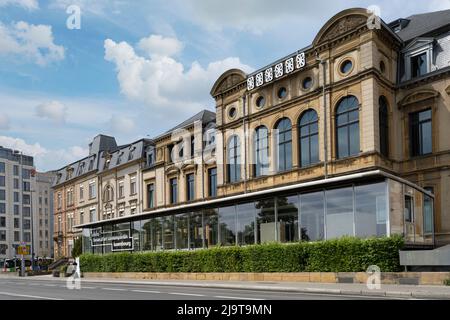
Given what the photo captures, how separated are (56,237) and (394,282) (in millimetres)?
60839

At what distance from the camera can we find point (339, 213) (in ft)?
91.3

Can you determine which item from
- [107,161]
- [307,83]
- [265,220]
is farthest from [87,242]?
Result: [307,83]

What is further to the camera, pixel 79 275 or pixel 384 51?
pixel 79 275

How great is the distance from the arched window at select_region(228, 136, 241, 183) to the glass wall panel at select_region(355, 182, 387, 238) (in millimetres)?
17041

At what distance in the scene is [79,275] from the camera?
150ft

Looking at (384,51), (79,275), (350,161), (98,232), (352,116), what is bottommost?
(79,275)

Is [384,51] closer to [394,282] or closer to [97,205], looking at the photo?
[394,282]

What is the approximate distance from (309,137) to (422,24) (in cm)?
1084

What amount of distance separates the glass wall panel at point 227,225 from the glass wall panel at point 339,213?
7.48m

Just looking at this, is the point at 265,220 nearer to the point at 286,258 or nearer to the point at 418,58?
the point at 286,258

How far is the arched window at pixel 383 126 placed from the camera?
3409cm

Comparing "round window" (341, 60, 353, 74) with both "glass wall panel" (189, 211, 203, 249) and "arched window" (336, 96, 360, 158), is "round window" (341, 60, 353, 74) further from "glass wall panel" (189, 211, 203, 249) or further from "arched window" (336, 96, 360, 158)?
"glass wall panel" (189, 211, 203, 249)

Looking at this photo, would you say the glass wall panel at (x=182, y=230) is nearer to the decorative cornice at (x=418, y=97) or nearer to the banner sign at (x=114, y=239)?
the banner sign at (x=114, y=239)

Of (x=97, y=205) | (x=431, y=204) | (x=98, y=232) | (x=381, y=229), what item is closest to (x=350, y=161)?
(x=431, y=204)
